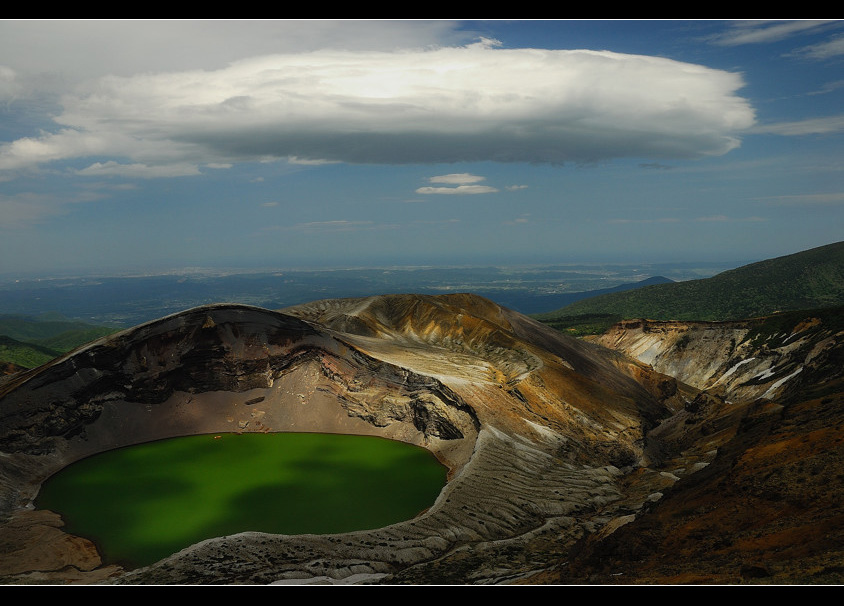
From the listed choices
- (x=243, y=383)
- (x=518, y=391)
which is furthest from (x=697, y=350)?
(x=243, y=383)

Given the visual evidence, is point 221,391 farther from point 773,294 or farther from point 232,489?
point 773,294

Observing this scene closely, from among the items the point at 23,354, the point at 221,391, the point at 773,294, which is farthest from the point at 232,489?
the point at 773,294

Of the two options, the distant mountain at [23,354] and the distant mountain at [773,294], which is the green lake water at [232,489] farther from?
the distant mountain at [773,294]

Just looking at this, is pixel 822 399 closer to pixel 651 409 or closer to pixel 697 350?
pixel 651 409

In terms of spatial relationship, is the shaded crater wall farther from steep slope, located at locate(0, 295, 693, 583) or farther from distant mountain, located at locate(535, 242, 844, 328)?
distant mountain, located at locate(535, 242, 844, 328)

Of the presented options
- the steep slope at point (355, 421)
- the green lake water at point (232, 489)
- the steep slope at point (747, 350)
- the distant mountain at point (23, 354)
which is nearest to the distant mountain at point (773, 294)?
the steep slope at point (747, 350)
